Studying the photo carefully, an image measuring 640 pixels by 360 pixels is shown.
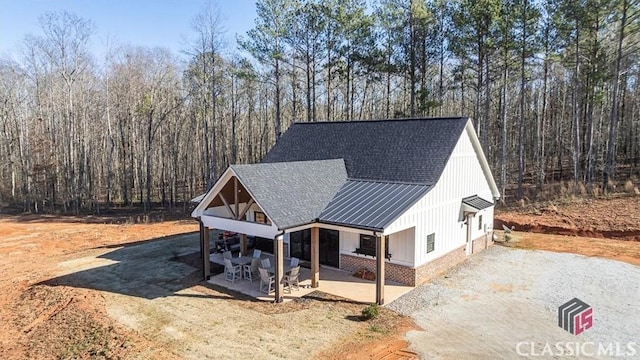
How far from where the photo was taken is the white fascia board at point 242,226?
36.9 feet

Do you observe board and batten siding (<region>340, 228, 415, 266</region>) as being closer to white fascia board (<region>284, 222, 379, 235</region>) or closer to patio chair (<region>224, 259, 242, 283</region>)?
white fascia board (<region>284, 222, 379, 235</region>)

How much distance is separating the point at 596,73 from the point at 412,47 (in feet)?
37.9

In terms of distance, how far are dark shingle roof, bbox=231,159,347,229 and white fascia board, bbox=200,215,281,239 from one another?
1.42 feet

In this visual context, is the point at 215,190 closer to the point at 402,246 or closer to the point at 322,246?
the point at 322,246

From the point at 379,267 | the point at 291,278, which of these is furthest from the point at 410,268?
the point at 291,278

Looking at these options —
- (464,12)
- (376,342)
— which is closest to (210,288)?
(376,342)

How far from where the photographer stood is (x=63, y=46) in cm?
3048

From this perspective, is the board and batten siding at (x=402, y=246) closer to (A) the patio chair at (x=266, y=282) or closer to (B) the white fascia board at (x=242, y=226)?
(A) the patio chair at (x=266, y=282)

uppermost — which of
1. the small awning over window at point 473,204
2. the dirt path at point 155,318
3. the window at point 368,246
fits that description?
the small awning over window at point 473,204

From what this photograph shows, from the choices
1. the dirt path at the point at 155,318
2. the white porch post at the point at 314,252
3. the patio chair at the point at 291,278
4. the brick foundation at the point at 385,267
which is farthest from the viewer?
the brick foundation at the point at 385,267

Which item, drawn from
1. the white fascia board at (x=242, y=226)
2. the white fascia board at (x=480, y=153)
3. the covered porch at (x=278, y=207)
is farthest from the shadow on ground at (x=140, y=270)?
the white fascia board at (x=480, y=153)

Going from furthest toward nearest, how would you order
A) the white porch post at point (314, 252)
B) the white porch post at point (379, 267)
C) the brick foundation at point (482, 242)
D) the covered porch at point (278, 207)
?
1. the brick foundation at point (482, 242)
2. the white porch post at point (314, 252)
3. the covered porch at point (278, 207)
4. the white porch post at point (379, 267)

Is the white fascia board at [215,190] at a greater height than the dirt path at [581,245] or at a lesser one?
greater

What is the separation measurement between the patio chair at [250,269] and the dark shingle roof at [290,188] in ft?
8.69
